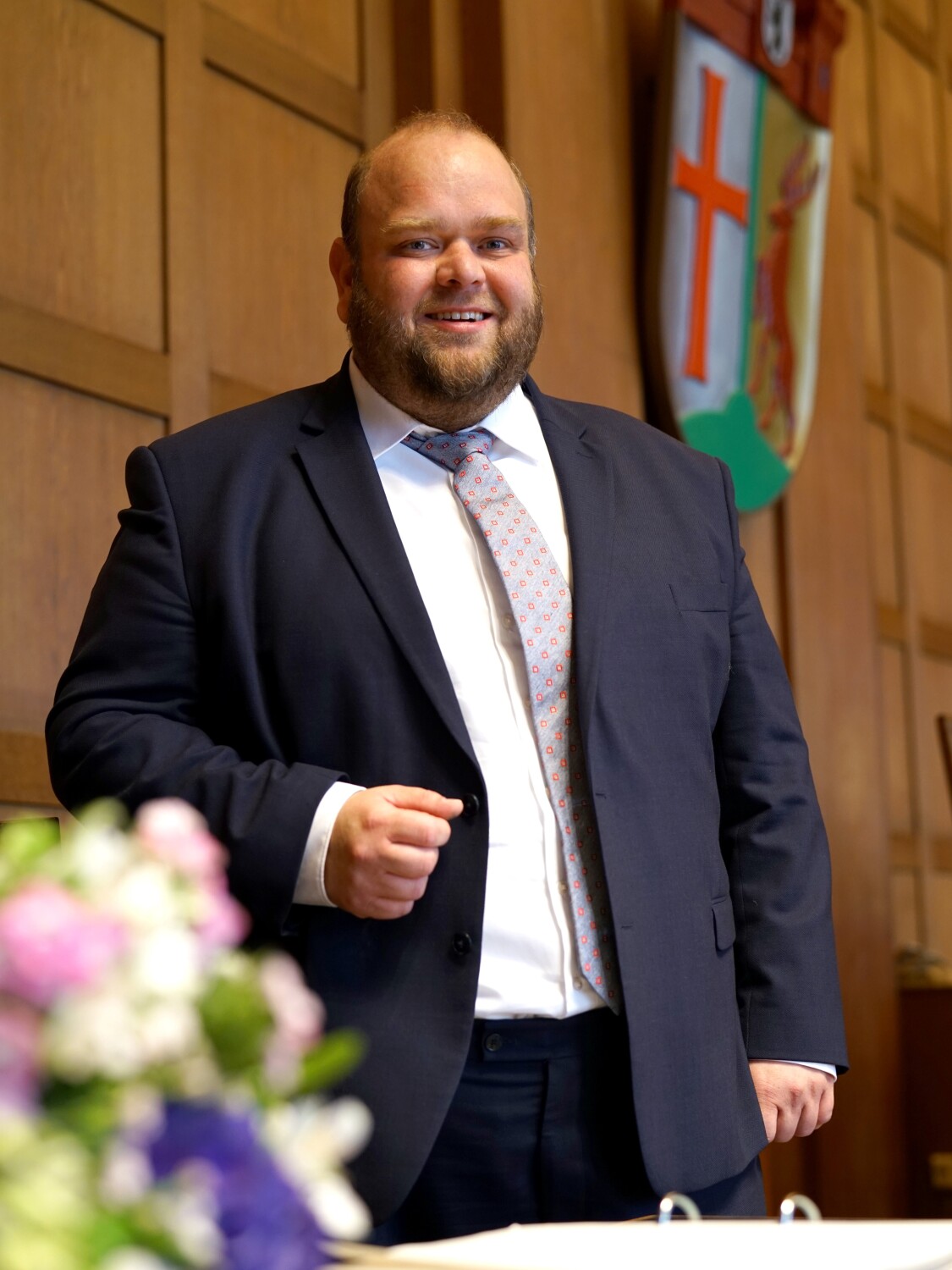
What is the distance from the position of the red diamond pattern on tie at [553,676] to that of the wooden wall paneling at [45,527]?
989 millimetres

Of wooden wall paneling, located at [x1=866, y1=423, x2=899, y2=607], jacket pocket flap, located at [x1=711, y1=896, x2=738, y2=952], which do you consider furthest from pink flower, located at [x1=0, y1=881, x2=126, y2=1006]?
wooden wall paneling, located at [x1=866, y1=423, x2=899, y2=607]

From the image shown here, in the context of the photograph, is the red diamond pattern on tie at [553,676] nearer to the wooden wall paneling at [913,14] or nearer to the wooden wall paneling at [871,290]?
the wooden wall paneling at [871,290]

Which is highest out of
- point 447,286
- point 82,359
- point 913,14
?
point 913,14

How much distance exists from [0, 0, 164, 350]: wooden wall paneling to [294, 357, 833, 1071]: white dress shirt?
961 millimetres

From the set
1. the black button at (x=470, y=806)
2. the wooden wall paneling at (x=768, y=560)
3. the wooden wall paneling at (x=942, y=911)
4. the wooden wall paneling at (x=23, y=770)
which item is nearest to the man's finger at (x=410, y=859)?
the black button at (x=470, y=806)

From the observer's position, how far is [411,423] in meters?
2.32

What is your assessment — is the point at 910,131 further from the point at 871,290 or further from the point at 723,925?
the point at 723,925

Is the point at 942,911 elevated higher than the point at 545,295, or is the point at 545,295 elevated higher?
the point at 545,295

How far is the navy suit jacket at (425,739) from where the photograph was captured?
6.36ft

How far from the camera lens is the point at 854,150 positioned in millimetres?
6391

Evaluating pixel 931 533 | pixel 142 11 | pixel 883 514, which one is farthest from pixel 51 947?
pixel 931 533

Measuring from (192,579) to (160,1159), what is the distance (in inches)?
59.7

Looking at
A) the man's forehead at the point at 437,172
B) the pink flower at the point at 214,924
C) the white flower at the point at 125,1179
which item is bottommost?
the white flower at the point at 125,1179

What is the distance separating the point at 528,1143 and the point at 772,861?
0.57 metres
